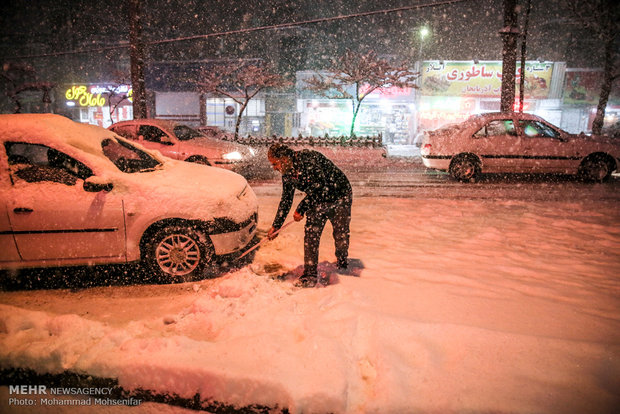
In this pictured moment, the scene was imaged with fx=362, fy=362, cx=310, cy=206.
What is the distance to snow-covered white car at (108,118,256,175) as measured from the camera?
361 inches

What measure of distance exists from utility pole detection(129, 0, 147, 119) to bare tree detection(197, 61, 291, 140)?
7.30 meters

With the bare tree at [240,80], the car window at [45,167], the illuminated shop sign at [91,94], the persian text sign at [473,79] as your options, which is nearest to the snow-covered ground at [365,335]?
the car window at [45,167]

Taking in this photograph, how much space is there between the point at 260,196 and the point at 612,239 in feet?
20.8

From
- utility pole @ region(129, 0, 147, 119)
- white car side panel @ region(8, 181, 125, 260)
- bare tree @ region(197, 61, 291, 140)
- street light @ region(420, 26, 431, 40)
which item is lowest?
white car side panel @ region(8, 181, 125, 260)

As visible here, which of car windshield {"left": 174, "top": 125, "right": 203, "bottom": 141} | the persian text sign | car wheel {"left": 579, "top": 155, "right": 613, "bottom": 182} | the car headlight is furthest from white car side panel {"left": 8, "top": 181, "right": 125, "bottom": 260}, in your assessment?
the persian text sign

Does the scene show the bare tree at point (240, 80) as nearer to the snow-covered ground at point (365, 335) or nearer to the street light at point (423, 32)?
the street light at point (423, 32)

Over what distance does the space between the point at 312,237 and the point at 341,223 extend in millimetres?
404

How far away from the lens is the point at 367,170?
12.5m

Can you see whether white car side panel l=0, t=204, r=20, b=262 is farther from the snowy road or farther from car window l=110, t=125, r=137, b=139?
car window l=110, t=125, r=137, b=139

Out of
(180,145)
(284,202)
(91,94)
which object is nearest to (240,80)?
(180,145)

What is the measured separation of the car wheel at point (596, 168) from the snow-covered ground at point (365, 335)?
557cm

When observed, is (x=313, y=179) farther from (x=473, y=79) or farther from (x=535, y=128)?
(x=473, y=79)

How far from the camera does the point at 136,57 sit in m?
11.8

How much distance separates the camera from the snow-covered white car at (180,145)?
918cm
